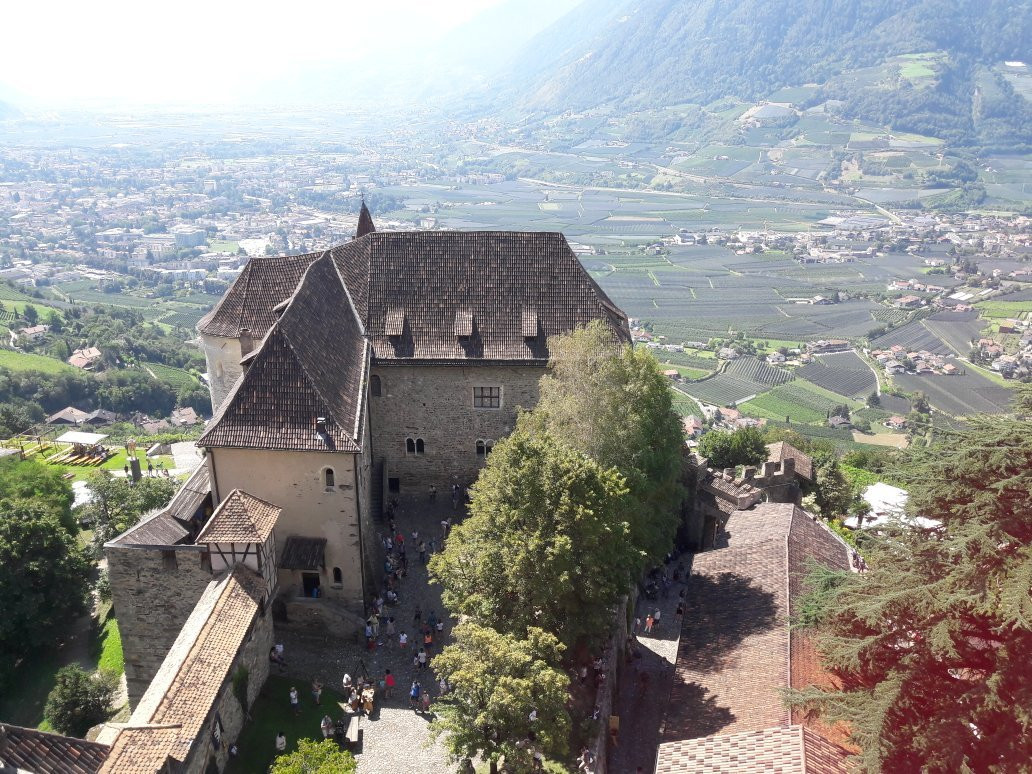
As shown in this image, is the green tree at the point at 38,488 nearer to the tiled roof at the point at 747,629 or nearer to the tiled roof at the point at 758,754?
the tiled roof at the point at 747,629

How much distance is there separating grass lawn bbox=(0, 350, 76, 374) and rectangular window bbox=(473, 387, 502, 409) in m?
96.5

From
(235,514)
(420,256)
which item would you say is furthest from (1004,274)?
(235,514)

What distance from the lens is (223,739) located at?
2398 cm

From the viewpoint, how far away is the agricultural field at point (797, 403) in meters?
118

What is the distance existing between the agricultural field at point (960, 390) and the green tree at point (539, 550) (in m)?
102

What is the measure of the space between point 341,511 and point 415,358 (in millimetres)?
10176

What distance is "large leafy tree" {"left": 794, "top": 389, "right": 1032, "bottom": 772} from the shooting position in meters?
16.8

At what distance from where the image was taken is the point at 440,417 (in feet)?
134

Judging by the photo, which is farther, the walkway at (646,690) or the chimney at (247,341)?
the chimney at (247,341)

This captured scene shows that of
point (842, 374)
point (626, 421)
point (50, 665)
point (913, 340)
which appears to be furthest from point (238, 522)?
point (913, 340)

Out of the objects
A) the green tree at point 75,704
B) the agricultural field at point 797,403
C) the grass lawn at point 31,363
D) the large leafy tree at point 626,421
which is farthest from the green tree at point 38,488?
the agricultural field at point 797,403

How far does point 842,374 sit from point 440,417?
111 metres

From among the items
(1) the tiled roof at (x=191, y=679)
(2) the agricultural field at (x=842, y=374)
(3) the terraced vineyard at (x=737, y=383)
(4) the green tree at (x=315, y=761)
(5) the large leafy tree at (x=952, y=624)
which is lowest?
(3) the terraced vineyard at (x=737, y=383)

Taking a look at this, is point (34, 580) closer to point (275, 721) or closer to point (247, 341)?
point (247, 341)
